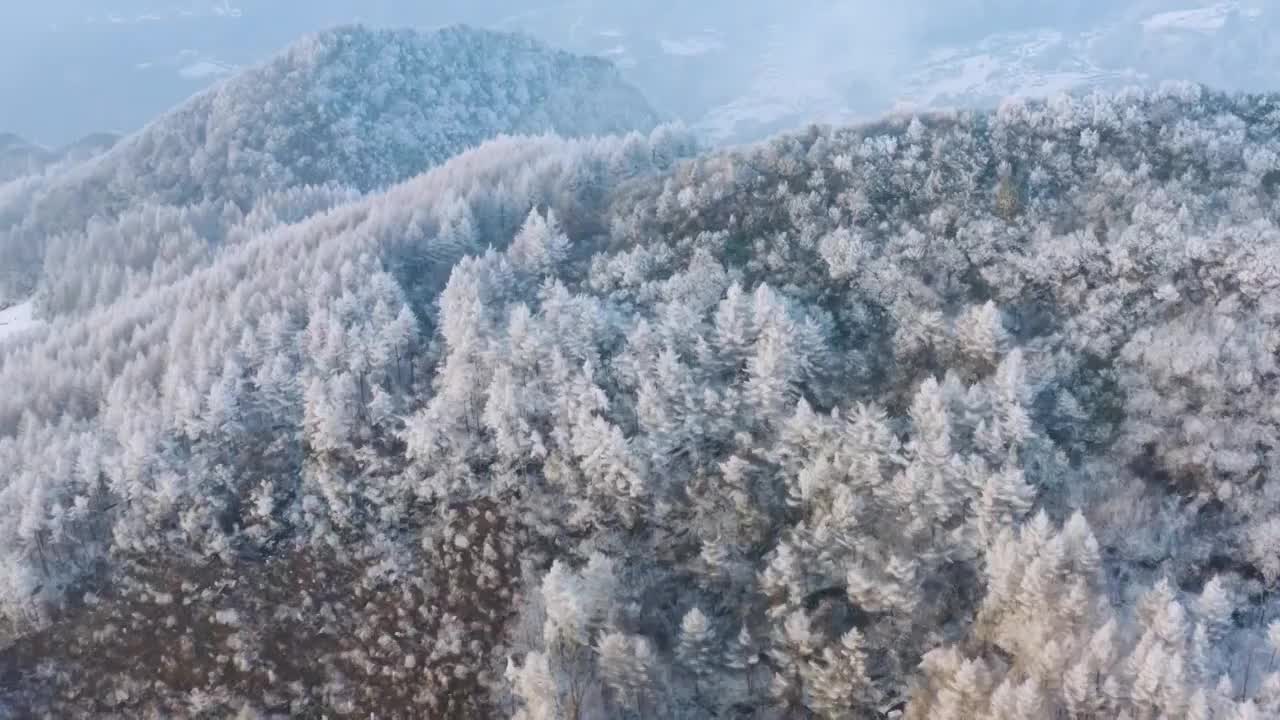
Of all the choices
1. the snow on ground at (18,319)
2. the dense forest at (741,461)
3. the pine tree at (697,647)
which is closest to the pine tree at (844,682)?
the dense forest at (741,461)

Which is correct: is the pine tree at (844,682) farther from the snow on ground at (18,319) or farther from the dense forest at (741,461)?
the snow on ground at (18,319)

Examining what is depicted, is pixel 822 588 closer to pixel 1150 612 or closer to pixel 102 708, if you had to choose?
pixel 1150 612

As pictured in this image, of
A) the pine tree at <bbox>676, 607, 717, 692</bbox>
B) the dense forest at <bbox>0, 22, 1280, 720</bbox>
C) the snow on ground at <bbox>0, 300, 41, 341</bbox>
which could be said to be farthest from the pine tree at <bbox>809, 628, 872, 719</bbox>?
the snow on ground at <bbox>0, 300, 41, 341</bbox>

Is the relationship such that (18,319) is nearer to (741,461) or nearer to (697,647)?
(741,461)

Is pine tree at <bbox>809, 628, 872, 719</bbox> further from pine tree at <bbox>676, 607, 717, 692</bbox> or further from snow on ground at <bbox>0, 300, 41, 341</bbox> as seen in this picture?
snow on ground at <bbox>0, 300, 41, 341</bbox>

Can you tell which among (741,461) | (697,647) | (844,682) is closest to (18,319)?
(741,461)
